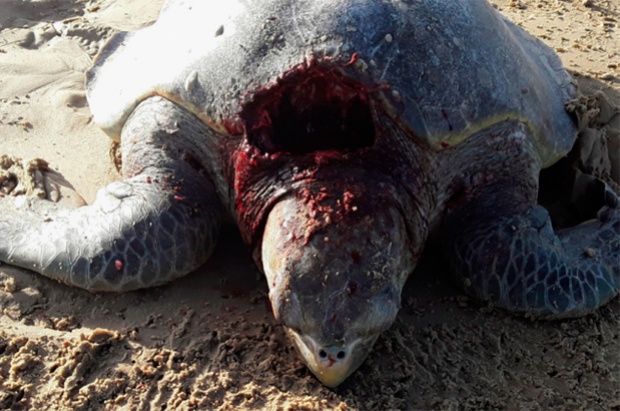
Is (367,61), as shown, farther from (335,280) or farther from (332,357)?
(332,357)

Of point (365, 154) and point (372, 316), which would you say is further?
point (365, 154)

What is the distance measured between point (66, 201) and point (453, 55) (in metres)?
1.99

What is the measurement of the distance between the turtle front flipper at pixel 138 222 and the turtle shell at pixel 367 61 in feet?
0.68

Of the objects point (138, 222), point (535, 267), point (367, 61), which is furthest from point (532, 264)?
point (138, 222)

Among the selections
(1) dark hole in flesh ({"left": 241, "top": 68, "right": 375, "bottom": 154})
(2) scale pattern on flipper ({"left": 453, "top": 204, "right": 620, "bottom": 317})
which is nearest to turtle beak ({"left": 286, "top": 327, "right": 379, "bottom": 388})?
(2) scale pattern on flipper ({"left": 453, "top": 204, "right": 620, "bottom": 317})

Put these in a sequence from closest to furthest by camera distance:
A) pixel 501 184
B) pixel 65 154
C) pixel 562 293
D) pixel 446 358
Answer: pixel 446 358, pixel 562 293, pixel 501 184, pixel 65 154

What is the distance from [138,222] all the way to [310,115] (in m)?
0.85

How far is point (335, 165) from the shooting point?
2.75 m

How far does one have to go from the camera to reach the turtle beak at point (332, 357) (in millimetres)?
2412

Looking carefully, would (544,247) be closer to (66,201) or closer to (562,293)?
(562,293)

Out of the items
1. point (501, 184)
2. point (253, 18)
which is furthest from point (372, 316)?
point (253, 18)

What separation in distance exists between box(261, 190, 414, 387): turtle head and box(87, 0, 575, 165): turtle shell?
554 mm

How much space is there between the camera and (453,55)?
10.1 feet

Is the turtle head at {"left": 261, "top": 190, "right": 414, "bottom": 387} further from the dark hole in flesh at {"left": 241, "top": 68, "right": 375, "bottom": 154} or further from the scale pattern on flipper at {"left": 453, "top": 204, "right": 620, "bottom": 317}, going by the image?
the scale pattern on flipper at {"left": 453, "top": 204, "right": 620, "bottom": 317}
